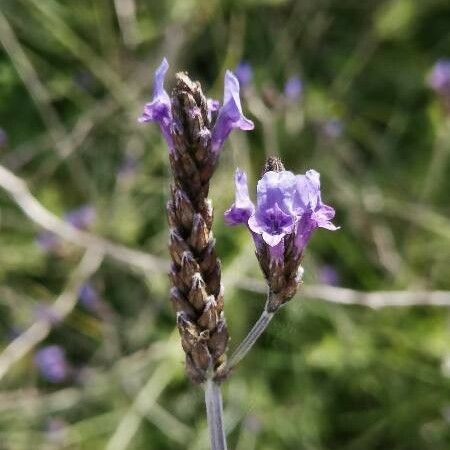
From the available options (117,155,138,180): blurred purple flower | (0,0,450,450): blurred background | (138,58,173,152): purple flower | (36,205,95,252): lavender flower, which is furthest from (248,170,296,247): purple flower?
(117,155,138,180): blurred purple flower

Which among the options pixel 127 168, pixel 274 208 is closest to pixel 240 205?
pixel 274 208

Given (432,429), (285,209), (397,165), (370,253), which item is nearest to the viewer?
(285,209)

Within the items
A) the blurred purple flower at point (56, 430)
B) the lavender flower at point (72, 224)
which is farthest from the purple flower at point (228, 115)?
the blurred purple flower at point (56, 430)

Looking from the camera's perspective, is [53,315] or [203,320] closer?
[203,320]

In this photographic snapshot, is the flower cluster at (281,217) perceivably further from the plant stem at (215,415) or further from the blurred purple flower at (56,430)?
the blurred purple flower at (56,430)

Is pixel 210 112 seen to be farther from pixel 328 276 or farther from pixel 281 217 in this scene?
pixel 328 276

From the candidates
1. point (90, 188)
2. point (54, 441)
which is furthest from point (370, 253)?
point (54, 441)

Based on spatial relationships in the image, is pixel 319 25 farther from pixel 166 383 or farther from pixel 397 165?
pixel 166 383
